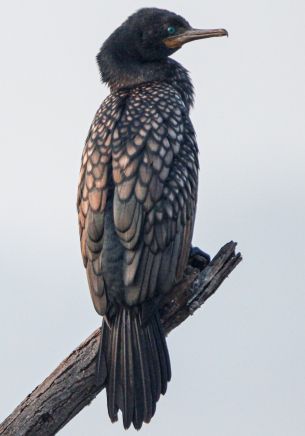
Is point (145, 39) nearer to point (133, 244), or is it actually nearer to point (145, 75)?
point (145, 75)

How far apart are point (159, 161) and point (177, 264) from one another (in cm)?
75

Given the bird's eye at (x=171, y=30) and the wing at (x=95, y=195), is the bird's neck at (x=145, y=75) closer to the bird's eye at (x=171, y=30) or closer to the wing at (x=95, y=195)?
the bird's eye at (x=171, y=30)

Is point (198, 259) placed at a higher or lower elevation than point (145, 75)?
lower

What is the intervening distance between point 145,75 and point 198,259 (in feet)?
5.70

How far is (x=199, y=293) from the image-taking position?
24.1 feet

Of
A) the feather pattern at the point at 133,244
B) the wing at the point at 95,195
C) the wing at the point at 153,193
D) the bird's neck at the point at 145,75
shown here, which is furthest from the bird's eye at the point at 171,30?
the feather pattern at the point at 133,244

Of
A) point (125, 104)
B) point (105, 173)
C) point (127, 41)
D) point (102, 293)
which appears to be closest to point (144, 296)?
point (102, 293)

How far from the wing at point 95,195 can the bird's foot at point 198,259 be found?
74cm

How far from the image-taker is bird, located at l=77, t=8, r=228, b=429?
721 centimetres

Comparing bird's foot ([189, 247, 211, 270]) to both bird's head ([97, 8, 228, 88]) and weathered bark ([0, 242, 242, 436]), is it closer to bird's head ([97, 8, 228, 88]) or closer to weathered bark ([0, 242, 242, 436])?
weathered bark ([0, 242, 242, 436])

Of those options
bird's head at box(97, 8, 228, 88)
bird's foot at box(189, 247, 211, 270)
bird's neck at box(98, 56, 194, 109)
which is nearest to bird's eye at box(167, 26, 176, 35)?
bird's head at box(97, 8, 228, 88)

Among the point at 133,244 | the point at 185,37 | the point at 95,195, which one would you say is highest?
the point at 185,37

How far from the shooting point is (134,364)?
7.26 metres

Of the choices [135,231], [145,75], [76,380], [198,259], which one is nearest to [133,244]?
[135,231]
